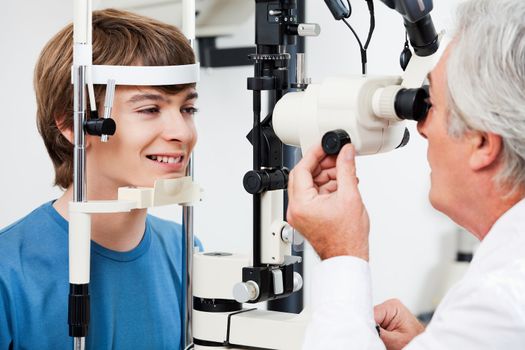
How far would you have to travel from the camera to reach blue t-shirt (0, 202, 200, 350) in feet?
4.96

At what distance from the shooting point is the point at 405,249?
2.94m

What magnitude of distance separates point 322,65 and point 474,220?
1.83 meters

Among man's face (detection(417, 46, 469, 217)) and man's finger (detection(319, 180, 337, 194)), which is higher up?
man's face (detection(417, 46, 469, 217))

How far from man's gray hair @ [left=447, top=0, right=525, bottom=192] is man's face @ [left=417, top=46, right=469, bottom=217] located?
0.8 inches

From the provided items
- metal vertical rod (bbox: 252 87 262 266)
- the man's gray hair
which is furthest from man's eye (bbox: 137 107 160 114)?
the man's gray hair

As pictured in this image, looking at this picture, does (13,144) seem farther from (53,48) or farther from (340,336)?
(340,336)

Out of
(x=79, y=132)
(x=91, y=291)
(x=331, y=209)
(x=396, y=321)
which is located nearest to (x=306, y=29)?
(x=331, y=209)

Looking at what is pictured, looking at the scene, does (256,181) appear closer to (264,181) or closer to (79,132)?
(264,181)

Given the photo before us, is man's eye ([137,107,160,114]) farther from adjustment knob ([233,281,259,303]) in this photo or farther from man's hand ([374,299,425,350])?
man's hand ([374,299,425,350])

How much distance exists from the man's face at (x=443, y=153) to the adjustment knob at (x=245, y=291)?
331 millimetres

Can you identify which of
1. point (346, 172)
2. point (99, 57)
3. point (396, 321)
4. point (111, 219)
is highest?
point (99, 57)

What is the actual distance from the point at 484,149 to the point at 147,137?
0.65 metres

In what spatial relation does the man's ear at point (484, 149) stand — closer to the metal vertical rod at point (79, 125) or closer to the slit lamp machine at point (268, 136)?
the slit lamp machine at point (268, 136)

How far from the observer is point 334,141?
1.22m
